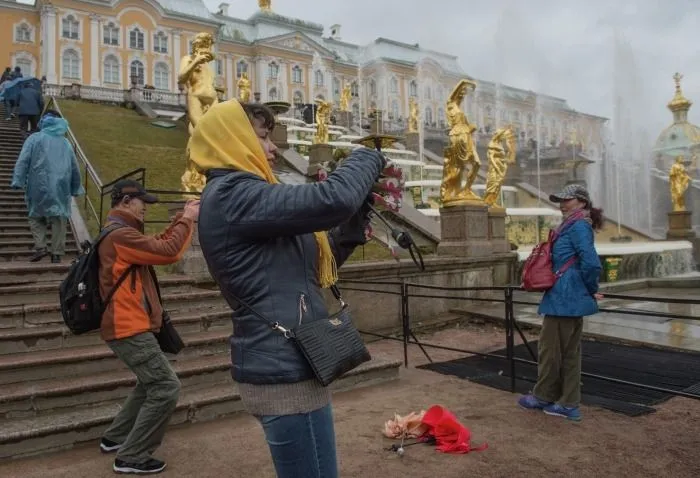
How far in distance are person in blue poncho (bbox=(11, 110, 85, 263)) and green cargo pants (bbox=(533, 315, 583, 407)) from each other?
21.6ft

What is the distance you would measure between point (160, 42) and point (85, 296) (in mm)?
61250

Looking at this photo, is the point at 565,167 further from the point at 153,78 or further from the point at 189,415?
the point at 153,78

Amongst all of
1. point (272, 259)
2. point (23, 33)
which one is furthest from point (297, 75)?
point (272, 259)

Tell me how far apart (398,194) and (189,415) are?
11.6ft

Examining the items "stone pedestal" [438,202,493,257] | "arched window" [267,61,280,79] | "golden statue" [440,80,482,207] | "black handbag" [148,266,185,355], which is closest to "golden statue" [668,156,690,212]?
"stone pedestal" [438,202,493,257]

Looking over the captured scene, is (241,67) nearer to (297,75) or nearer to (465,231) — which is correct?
(297,75)

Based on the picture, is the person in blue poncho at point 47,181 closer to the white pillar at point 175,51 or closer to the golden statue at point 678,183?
the golden statue at point 678,183

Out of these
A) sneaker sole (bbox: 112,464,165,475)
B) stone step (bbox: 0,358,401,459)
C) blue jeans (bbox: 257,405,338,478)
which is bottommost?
sneaker sole (bbox: 112,464,165,475)

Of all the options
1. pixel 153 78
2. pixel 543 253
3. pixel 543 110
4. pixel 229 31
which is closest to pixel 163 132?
pixel 543 253

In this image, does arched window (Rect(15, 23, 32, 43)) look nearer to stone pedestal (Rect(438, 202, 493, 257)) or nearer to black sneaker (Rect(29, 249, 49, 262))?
black sneaker (Rect(29, 249, 49, 262))

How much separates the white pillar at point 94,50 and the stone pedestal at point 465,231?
5232 cm

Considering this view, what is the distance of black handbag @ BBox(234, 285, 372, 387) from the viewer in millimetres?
2016

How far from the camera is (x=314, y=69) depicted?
68.8 m

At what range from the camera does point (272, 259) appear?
2072 millimetres
